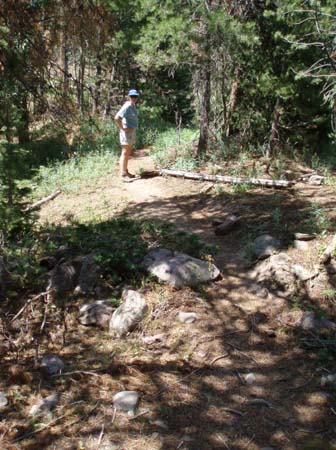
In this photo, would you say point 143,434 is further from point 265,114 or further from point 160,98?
point 160,98

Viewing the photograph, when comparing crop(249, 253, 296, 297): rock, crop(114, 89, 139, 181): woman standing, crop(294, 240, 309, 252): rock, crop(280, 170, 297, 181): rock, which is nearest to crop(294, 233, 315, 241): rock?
crop(294, 240, 309, 252): rock

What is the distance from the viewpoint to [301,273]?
5.30 metres

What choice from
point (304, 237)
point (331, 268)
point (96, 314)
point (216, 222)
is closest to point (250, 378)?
point (96, 314)

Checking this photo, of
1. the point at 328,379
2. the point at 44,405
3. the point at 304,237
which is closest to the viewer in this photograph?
the point at 44,405

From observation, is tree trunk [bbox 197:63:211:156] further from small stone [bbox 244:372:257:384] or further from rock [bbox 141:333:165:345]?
small stone [bbox 244:372:257:384]

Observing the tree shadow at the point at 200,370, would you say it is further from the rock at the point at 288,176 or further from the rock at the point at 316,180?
the rock at the point at 288,176

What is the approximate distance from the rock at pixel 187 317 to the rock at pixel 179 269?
488 millimetres

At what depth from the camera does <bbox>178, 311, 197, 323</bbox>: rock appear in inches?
187

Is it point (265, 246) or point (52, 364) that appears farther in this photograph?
point (265, 246)

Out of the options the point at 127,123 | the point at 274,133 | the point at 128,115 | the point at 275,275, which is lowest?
the point at 275,275

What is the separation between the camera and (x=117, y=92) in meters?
18.5

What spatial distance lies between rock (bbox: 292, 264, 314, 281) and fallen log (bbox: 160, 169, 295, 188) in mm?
3352

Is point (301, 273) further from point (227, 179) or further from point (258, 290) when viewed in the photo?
point (227, 179)

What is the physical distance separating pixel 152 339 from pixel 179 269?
1.13m
